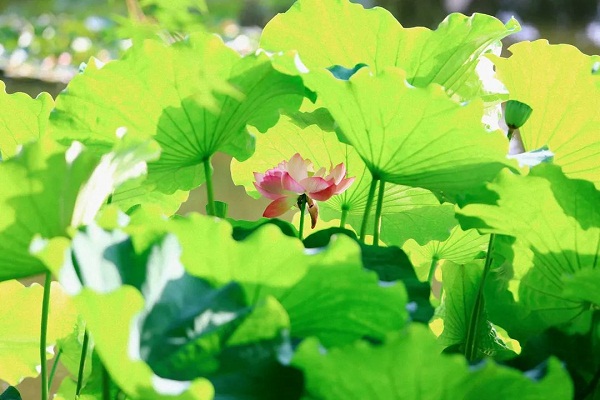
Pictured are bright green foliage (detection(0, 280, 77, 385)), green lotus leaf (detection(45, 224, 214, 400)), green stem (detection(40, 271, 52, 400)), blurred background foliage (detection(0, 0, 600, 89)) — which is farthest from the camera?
blurred background foliage (detection(0, 0, 600, 89))

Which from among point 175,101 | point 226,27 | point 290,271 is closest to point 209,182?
point 175,101

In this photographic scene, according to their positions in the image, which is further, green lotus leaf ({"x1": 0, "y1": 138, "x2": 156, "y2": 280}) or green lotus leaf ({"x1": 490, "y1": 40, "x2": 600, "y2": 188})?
green lotus leaf ({"x1": 490, "y1": 40, "x2": 600, "y2": 188})

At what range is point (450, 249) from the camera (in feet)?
1.66

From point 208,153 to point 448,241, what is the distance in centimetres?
19

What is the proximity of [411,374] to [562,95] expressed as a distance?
0.23 m

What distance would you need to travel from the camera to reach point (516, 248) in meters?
0.31

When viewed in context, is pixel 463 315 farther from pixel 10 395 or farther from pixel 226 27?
pixel 226 27

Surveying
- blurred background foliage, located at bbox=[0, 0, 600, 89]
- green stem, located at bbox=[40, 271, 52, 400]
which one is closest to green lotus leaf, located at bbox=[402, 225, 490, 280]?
green stem, located at bbox=[40, 271, 52, 400]

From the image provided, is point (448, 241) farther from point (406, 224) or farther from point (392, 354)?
point (392, 354)

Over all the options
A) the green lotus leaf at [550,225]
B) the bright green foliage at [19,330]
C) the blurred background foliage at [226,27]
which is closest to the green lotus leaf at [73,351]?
the bright green foliage at [19,330]

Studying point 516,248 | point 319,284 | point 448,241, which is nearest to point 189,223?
point 319,284

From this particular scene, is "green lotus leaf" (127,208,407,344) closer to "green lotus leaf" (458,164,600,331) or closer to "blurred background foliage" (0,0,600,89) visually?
"green lotus leaf" (458,164,600,331)

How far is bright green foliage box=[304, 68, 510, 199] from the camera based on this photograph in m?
0.30

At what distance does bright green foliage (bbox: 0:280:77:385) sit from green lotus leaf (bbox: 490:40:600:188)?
0.90 feet
